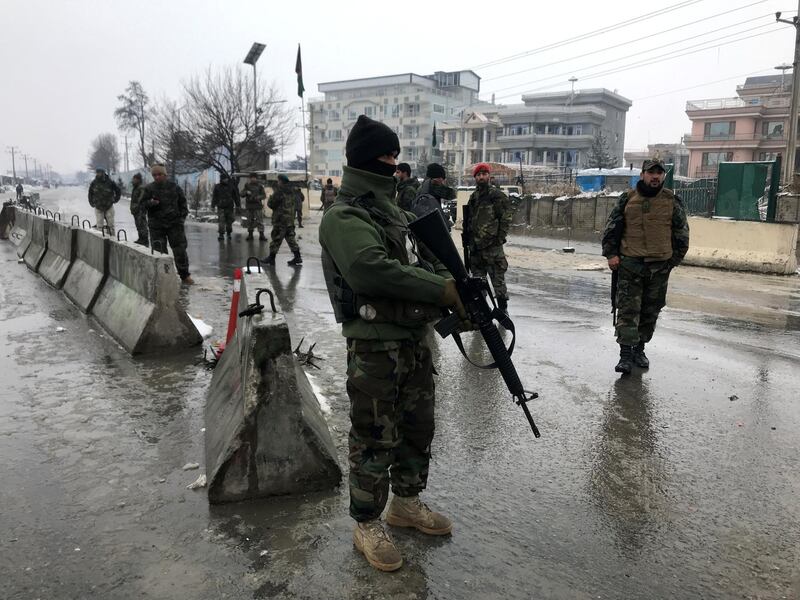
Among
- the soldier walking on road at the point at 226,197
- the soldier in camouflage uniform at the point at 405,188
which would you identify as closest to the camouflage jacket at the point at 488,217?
the soldier in camouflage uniform at the point at 405,188

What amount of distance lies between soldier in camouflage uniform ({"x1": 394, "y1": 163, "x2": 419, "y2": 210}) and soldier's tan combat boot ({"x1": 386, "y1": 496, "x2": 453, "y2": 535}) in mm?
6104

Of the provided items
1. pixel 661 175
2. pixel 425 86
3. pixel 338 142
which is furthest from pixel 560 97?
pixel 661 175

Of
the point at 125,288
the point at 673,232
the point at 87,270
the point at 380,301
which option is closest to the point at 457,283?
the point at 380,301

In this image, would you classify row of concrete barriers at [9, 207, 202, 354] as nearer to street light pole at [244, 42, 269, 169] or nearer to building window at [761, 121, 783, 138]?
street light pole at [244, 42, 269, 169]

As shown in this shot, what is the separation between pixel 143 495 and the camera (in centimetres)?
318

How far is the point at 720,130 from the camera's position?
64.6 metres

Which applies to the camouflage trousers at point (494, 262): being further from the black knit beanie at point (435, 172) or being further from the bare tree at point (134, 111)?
the bare tree at point (134, 111)

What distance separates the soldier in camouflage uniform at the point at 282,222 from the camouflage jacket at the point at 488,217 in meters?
5.34

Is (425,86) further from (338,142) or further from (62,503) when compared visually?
(62,503)

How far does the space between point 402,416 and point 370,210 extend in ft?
3.11

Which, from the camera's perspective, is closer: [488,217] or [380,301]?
[380,301]

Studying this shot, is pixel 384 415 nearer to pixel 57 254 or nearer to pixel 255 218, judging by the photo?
pixel 57 254

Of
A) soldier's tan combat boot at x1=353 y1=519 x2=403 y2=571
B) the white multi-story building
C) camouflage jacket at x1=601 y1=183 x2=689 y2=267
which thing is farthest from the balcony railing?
soldier's tan combat boot at x1=353 y1=519 x2=403 y2=571

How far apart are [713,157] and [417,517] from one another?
72703 millimetres
